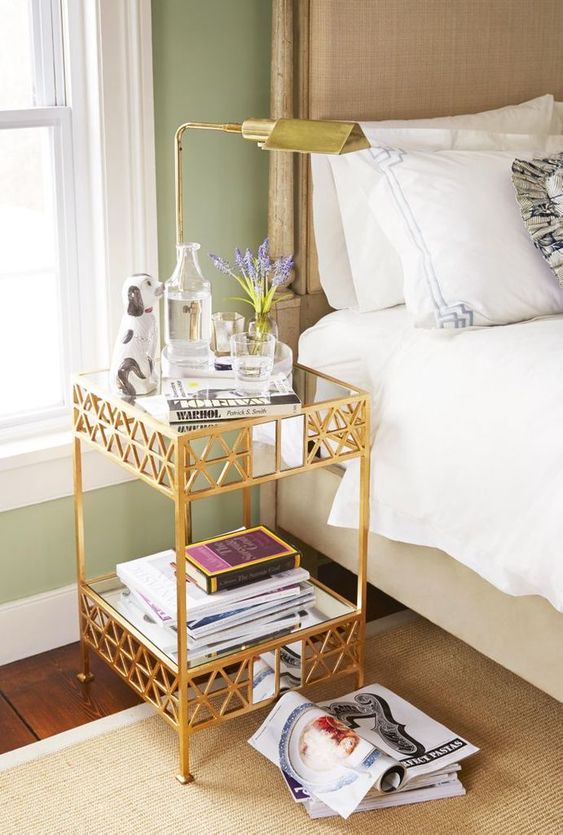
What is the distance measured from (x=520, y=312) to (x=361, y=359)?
1.17 ft

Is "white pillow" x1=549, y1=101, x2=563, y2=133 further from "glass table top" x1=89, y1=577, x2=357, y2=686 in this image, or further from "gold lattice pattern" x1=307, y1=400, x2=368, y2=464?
"glass table top" x1=89, y1=577, x2=357, y2=686

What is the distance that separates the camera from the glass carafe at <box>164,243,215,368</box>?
6.77ft

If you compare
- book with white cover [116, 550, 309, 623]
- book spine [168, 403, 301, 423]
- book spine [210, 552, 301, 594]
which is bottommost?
book with white cover [116, 550, 309, 623]

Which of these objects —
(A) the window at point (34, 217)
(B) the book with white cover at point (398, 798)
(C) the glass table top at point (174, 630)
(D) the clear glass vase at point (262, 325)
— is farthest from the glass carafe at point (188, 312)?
(B) the book with white cover at point (398, 798)

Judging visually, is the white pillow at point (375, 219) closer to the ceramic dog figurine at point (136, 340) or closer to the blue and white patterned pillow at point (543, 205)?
the blue and white patterned pillow at point (543, 205)

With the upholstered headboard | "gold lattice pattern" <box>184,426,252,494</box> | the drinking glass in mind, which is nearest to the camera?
"gold lattice pattern" <box>184,426,252,494</box>

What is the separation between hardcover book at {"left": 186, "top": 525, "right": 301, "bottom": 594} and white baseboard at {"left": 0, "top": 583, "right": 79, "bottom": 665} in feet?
1.66

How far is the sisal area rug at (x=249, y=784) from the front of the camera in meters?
1.91

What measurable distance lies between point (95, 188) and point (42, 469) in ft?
2.14

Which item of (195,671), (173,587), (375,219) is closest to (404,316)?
(375,219)

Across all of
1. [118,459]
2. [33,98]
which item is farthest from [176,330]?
[33,98]

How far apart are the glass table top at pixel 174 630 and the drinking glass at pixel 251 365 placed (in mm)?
477

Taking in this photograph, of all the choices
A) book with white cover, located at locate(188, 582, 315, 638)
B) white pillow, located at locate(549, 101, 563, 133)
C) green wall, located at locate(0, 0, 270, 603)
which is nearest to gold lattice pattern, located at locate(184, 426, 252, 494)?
book with white cover, located at locate(188, 582, 315, 638)

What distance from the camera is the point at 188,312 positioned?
206 centimetres
